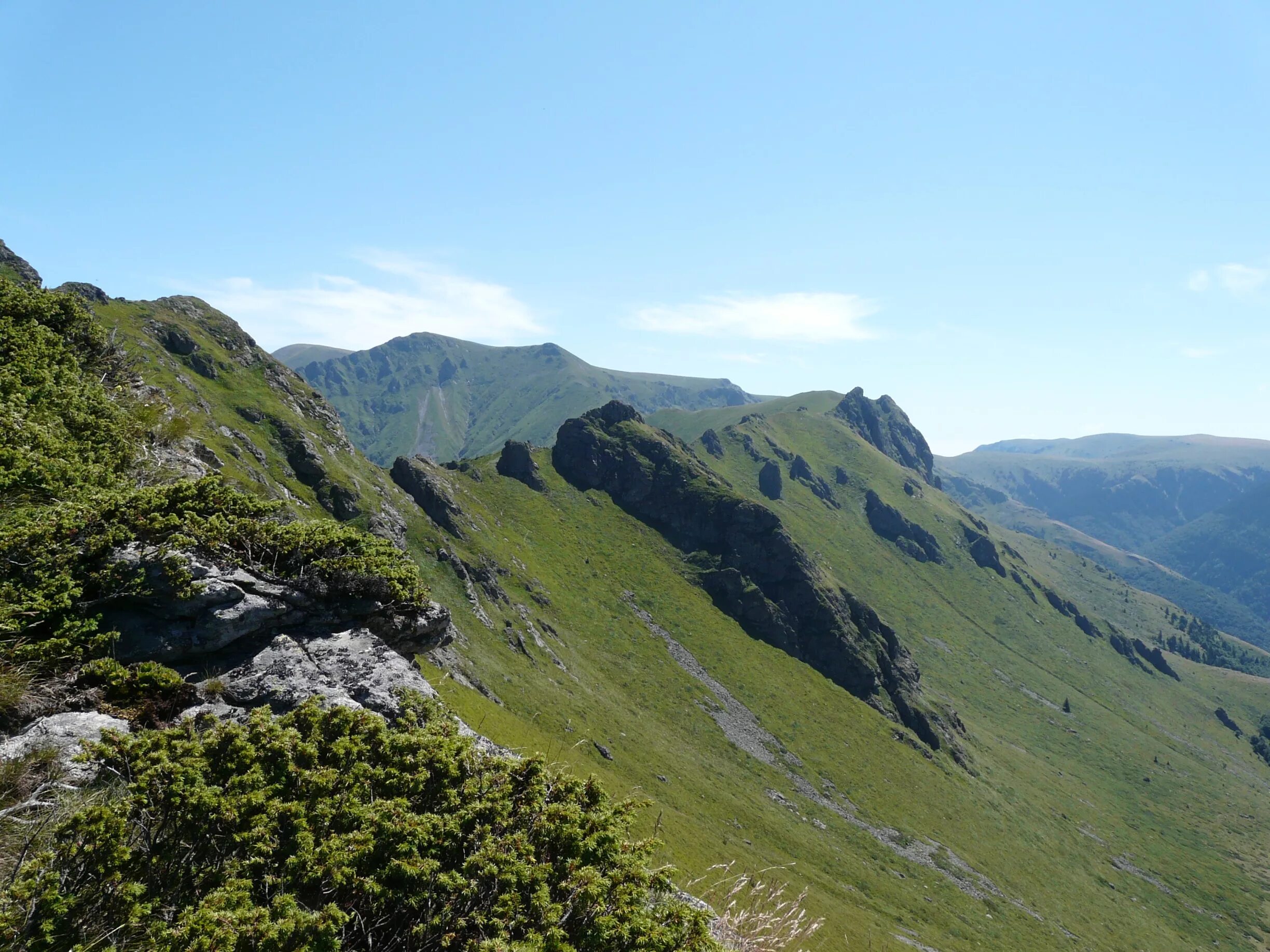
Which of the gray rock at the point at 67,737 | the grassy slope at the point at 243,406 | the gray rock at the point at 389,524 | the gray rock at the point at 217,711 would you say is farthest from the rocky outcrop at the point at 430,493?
the gray rock at the point at 67,737

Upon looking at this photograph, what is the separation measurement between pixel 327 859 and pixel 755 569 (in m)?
166

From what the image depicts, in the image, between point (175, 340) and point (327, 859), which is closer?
point (327, 859)

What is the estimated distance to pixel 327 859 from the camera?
387 inches

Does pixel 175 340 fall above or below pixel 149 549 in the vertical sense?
above

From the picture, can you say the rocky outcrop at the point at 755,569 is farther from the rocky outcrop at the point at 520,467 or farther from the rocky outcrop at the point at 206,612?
the rocky outcrop at the point at 206,612

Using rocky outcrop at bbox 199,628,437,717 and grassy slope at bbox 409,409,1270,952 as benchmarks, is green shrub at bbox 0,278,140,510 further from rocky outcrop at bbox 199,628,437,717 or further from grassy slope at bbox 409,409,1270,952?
grassy slope at bbox 409,409,1270,952

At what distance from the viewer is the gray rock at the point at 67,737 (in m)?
10.7

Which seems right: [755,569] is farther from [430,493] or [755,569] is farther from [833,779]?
[430,493]

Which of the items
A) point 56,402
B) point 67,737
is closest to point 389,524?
point 56,402

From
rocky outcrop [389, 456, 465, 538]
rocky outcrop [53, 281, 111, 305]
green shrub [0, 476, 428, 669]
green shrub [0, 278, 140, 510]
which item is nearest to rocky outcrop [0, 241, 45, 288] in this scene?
rocky outcrop [53, 281, 111, 305]

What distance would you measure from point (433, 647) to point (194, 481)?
9083 mm

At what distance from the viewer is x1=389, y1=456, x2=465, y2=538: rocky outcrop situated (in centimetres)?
11881

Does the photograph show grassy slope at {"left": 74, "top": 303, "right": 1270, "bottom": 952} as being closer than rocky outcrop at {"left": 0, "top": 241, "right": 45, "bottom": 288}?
Yes

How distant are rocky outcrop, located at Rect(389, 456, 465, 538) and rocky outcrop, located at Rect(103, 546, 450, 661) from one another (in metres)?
102
